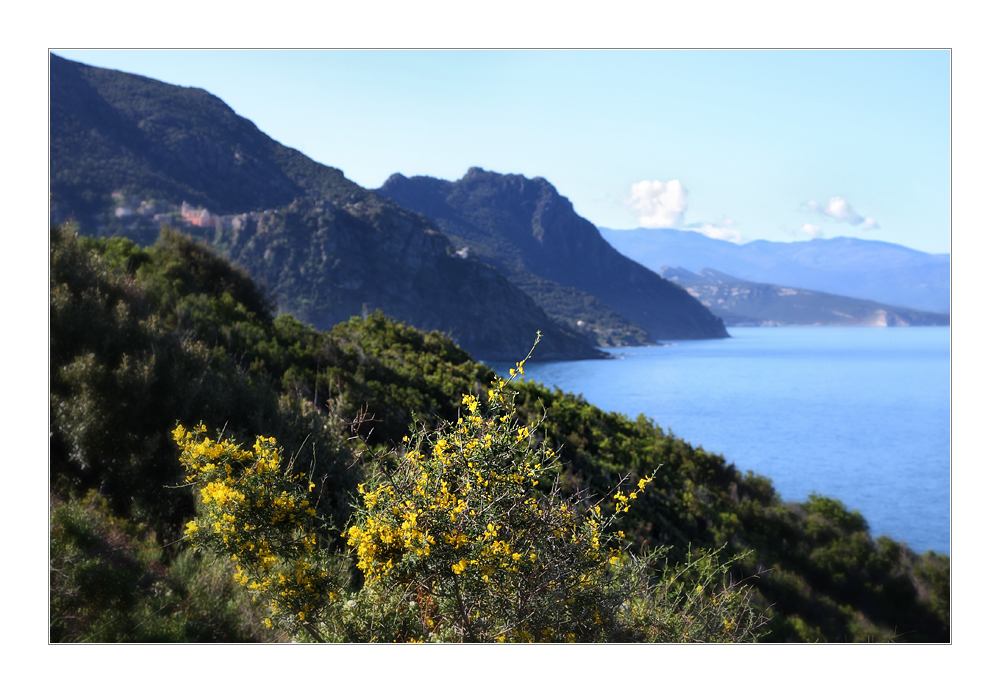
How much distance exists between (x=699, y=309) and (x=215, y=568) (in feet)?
304

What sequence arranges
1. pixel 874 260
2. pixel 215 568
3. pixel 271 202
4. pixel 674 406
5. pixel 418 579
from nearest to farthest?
pixel 418 579, pixel 215 568, pixel 674 406, pixel 271 202, pixel 874 260

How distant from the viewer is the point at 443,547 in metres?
2.33

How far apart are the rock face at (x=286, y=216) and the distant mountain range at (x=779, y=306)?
A: 191 feet

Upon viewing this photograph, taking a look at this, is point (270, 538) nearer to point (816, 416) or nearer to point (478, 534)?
point (478, 534)

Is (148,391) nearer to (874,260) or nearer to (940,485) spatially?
(940,485)

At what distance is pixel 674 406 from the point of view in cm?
2892

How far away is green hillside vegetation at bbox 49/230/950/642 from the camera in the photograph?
3.27m

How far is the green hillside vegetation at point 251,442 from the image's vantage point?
129 inches

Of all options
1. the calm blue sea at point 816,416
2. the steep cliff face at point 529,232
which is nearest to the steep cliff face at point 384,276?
the calm blue sea at point 816,416

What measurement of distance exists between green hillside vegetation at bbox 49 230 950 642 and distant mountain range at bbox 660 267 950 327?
74.6 meters

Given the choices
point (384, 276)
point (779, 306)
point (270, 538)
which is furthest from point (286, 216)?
point (779, 306)

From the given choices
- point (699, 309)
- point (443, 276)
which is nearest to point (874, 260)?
point (699, 309)

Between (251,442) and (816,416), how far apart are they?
34699 mm

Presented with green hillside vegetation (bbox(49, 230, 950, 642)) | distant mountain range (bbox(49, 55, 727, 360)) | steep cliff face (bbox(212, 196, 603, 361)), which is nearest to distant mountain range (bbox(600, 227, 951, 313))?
green hillside vegetation (bbox(49, 230, 950, 642))
